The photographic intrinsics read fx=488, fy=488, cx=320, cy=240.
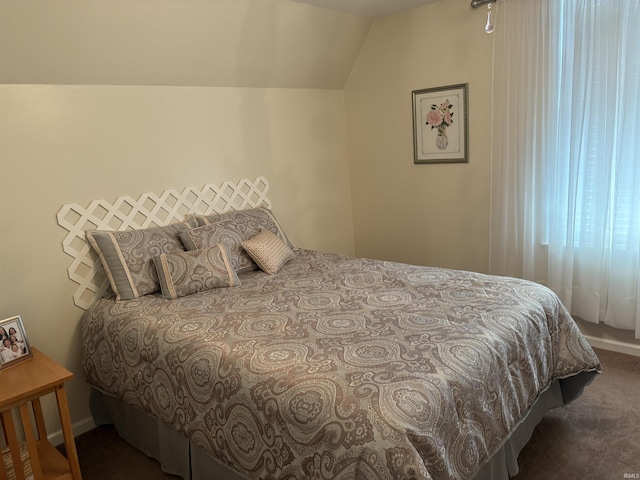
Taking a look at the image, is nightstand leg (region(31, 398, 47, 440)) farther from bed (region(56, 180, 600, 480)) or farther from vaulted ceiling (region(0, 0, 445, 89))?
vaulted ceiling (region(0, 0, 445, 89))

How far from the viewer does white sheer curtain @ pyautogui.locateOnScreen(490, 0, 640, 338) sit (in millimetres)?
2723

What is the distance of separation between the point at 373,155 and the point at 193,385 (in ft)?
8.72

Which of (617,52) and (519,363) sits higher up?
(617,52)

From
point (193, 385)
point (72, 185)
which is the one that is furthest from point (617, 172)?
point (72, 185)

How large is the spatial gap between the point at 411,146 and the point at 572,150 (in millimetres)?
1185

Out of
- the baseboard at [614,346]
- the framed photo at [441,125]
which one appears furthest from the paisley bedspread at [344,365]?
the framed photo at [441,125]

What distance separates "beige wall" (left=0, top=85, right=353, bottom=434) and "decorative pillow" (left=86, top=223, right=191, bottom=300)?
0.20 meters

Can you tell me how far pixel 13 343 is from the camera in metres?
2.18

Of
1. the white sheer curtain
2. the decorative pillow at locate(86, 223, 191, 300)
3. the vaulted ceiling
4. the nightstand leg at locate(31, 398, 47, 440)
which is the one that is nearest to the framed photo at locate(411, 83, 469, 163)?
the white sheer curtain

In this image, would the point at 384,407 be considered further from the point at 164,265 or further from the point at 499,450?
the point at 164,265

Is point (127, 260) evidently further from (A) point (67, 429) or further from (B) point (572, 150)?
(B) point (572, 150)

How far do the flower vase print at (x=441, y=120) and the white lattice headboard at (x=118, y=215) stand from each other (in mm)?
1477

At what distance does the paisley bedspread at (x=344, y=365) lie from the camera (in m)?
1.44

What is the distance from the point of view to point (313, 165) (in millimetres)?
3945
